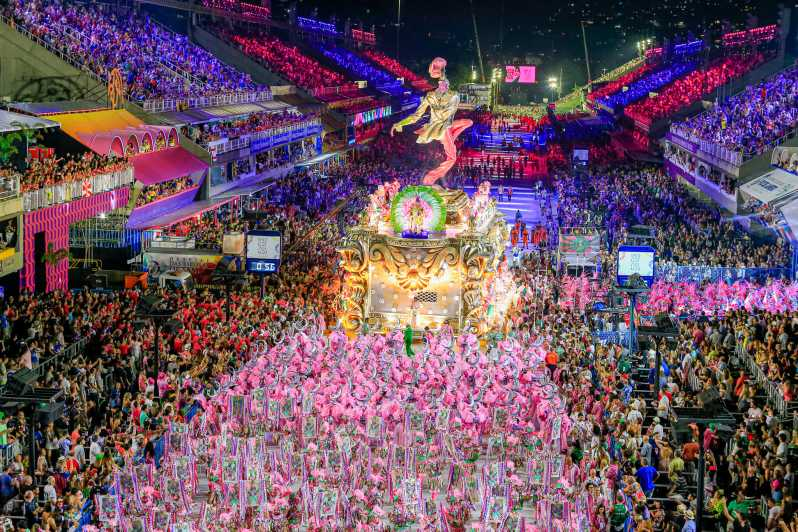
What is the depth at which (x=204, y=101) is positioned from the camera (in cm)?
5209

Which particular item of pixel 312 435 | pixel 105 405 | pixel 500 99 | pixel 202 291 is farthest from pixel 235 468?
pixel 500 99

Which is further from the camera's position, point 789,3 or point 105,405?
point 789,3

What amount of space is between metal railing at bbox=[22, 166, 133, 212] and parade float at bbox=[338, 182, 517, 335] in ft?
30.6

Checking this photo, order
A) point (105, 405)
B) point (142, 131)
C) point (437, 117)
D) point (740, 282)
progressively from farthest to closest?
1. point (142, 131)
2. point (740, 282)
3. point (437, 117)
4. point (105, 405)

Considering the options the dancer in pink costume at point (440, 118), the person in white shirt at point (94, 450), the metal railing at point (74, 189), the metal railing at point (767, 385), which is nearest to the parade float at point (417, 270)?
the dancer in pink costume at point (440, 118)

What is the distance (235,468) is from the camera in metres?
16.1

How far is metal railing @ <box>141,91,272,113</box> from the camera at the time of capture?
45469mm

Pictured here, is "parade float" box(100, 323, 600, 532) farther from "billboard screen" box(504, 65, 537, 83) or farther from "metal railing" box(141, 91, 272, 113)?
"billboard screen" box(504, 65, 537, 83)

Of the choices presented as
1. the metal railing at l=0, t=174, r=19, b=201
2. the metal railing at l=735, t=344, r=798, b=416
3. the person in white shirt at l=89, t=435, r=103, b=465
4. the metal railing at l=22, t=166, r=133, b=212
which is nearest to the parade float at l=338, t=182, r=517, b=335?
the metal railing at l=735, t=344, r=798, b=416

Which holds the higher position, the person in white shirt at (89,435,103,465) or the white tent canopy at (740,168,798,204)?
the white tent canopy at (740,168,798,204)

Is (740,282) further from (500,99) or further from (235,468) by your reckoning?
(500,99)

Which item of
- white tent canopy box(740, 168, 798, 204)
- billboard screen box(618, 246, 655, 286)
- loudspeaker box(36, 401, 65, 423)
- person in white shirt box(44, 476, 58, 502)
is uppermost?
white tent canopy box(740, 168, 798, 204)

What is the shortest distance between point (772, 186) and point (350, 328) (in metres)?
17.8

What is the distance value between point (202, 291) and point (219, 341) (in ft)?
26.6
